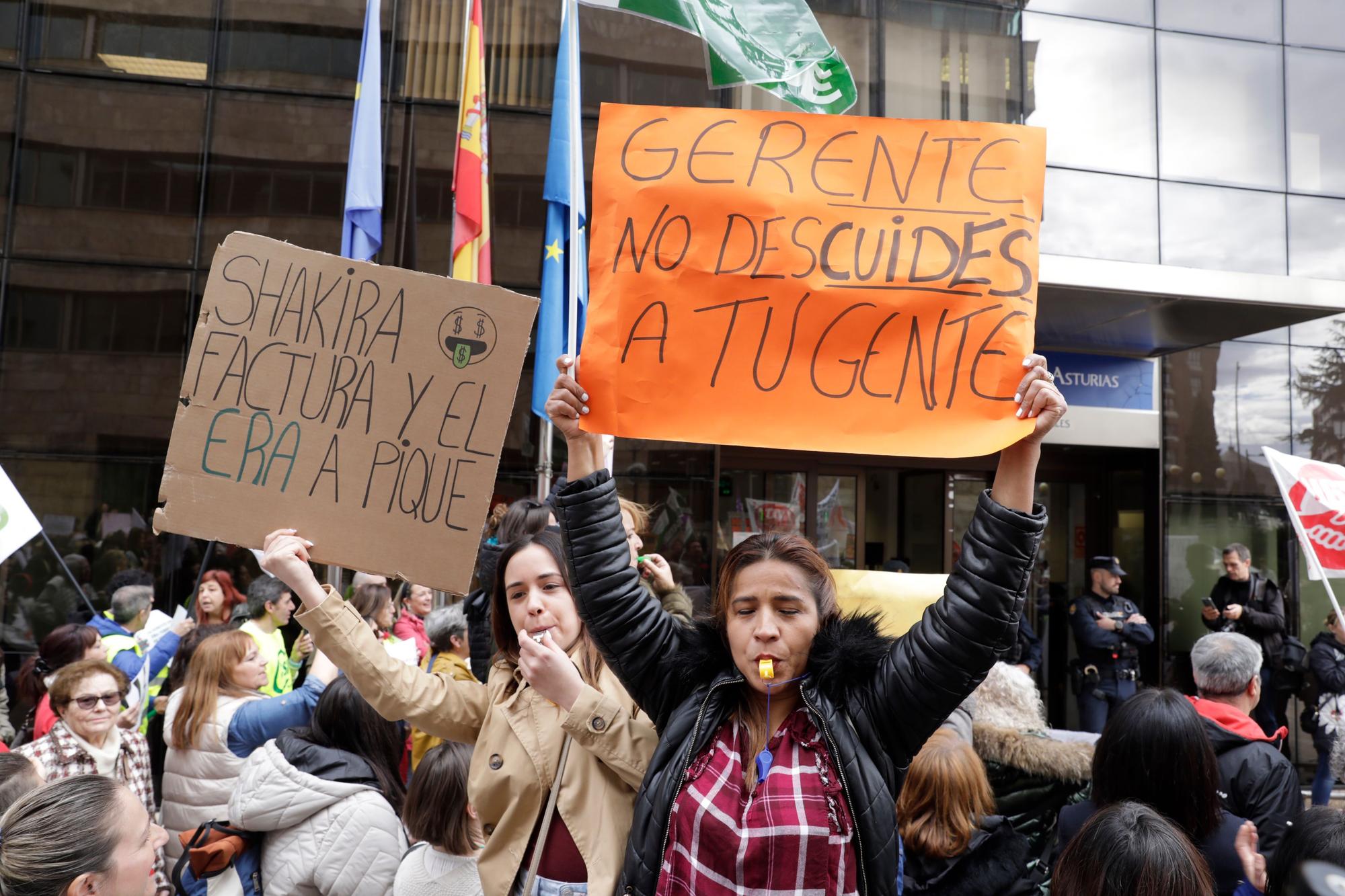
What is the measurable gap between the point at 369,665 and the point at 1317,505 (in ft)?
16.8

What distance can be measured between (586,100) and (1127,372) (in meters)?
6.54

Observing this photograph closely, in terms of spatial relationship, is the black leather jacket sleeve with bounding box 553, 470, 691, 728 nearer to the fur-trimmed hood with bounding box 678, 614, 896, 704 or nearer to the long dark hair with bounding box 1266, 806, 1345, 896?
the fur-trimmed hood with bounding box 678, 614, 896, 704

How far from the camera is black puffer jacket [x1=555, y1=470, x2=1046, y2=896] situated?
6.85ft

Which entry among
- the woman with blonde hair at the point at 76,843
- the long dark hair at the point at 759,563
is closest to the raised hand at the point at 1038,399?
the long dark hair at the point at 759,563

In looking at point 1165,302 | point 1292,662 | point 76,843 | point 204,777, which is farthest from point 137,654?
point 1292,662

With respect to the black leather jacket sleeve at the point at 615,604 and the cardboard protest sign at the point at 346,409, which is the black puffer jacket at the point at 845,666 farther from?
the cardboard protest sign at the point at 346,409

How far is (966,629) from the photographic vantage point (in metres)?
2.09

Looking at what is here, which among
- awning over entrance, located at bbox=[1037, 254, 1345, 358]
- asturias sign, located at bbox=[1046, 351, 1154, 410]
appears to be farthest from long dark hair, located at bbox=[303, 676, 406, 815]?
asturias sign, located at bbox=[1046, 351, 1154, 410]

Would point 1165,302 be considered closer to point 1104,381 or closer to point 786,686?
point 1104,381

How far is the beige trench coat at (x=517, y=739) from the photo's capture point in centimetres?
240

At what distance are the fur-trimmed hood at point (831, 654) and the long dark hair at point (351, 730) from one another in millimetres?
1648

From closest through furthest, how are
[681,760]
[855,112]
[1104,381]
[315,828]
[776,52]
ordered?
1. [681,760]
2. [315,828]
3. [776,52]
4. [855,112]
5. [1104,381]

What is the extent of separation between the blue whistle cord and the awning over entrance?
302 inches

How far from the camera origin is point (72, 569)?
1018 cm
